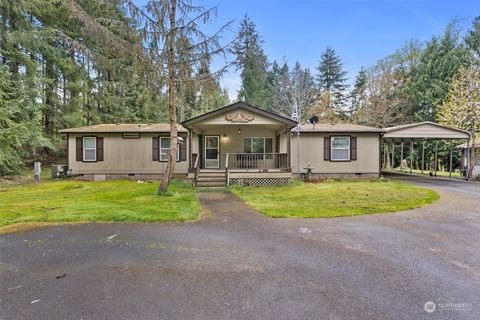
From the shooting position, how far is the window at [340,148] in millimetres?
14164

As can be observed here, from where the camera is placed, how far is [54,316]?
7.63 feet

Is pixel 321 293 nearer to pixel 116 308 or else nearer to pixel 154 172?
pixel 116 308

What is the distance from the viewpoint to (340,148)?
558 inches

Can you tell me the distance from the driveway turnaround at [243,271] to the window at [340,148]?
8.83 m

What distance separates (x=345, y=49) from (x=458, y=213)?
3273 centimetres

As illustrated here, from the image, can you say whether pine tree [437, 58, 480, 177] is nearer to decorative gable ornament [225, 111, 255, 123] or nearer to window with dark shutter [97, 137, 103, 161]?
decorative gable ornament [225, 111, 255, 123]

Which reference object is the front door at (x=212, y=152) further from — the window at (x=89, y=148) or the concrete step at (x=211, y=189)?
the window at (x=89, y=148)

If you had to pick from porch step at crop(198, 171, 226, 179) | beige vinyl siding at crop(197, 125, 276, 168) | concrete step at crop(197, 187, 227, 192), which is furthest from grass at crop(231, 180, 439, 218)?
beige vinyl siding at crop(197, 125, 276, 168)

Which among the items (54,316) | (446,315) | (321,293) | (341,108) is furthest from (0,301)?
(341,108)

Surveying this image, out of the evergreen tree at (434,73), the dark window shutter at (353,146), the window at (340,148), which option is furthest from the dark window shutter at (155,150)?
the evergreen tree at (434,73)

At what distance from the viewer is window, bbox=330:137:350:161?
46.5 feet

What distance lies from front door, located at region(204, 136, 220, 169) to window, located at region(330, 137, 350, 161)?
6592mm

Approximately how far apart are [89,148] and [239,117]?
899 cm

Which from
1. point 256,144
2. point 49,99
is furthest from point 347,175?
point 49,99
